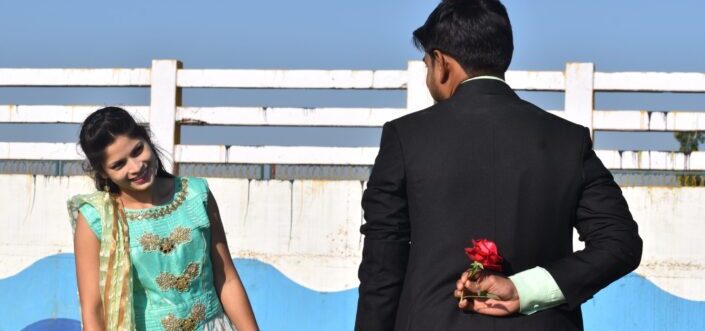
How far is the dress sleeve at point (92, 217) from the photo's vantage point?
14.5 feet

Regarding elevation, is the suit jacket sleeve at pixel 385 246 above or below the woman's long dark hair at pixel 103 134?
below

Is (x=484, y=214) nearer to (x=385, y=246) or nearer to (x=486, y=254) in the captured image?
(x=486, y=254)

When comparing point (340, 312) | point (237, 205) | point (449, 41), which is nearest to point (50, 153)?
point (237, 205)

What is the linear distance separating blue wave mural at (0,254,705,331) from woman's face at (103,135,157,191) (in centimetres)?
393

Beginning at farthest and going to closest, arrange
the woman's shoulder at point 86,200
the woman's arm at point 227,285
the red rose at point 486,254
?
the woman's arm at point 227,285, the woman's shoulder at point 86,200, the red rose at point 486,254

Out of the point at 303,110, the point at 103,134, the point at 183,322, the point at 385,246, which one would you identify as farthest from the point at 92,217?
the point at 303,110

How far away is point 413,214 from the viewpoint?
2.96 metres

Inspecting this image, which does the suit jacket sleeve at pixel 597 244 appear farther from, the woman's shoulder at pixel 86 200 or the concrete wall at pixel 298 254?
the concrete wall at pixel 298 254

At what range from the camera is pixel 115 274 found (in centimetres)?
437

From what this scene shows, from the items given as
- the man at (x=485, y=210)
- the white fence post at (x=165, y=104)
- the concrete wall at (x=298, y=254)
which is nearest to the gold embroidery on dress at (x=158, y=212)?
the man at (x=485, y=210)

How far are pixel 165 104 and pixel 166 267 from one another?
4.36 metres

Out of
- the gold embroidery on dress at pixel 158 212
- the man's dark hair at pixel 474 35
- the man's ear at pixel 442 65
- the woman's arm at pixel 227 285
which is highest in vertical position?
the man's dark hair at pixel 474 35

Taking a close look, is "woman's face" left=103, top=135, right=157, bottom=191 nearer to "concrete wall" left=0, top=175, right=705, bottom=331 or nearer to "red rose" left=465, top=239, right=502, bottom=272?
"red rose" left=465, top=239, right=502, bottom=272

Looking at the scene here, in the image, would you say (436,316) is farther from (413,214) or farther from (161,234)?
(161,234)
